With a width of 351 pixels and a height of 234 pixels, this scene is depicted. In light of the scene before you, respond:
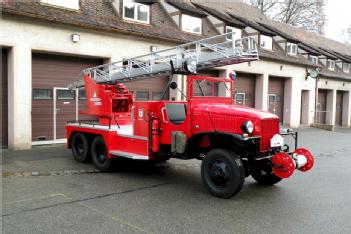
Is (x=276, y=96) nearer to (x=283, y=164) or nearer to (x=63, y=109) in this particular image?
(x=63, y=109)

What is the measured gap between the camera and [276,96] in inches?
960

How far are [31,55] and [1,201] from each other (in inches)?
285

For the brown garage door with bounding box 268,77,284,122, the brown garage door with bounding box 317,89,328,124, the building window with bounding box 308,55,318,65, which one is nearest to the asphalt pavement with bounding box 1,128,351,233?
the brown garage door with bounding box 268,77,284,122

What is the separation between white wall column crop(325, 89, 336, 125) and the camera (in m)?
30.0

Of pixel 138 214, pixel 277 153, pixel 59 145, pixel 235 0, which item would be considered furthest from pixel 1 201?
pixel 235 0

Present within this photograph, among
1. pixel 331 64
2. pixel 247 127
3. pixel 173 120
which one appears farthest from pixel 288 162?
pixel 331 64

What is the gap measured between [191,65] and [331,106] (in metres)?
25.9

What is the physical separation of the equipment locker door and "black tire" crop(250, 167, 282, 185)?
807 centimetres

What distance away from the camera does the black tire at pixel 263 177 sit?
767 cm

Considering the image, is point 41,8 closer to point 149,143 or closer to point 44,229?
point 149,143

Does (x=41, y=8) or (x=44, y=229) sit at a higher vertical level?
(x=41, y=8)

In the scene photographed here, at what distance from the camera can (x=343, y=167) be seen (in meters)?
10.3

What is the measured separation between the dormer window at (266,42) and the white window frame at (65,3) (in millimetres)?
13238

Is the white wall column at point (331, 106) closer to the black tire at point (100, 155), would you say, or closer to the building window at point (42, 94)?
the building window at point (42, 94)
